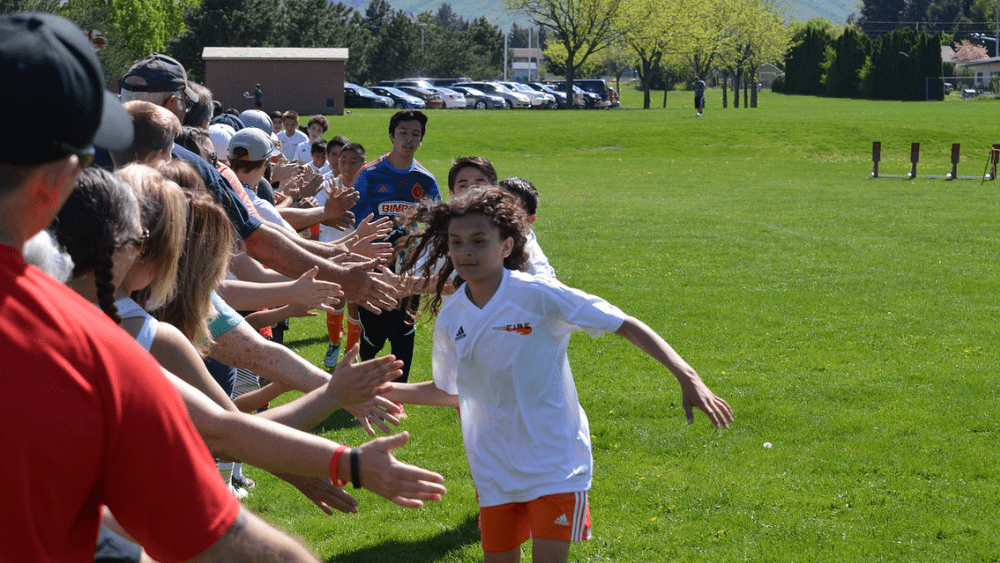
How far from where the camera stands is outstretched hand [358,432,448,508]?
87.0 inches

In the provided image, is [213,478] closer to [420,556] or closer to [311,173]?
[420,556]

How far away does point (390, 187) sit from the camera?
8922 millimetres

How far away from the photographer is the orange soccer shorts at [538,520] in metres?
4.09

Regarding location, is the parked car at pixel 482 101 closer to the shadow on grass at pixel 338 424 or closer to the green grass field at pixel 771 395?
the green grass field at pixel 771 395

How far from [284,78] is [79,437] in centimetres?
5818

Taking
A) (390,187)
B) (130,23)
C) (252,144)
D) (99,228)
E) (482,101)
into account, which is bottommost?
(482,101)

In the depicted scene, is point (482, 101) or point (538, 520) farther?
point (482, 101)

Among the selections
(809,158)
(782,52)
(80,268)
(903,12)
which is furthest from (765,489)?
(903,12)

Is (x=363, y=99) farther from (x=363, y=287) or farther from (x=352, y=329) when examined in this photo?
(x=363, y=287)

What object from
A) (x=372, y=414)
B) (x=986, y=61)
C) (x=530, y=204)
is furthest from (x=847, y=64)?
(x=372, y=414)

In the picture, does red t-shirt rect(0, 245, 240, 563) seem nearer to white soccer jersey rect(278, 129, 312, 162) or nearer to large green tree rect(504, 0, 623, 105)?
white soccer jersey rect(278, 129, 312, 162)

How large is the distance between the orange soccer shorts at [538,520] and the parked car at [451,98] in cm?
6418

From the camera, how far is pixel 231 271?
5055 millimetres

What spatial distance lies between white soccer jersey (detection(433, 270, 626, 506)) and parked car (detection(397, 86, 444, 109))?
207ft
